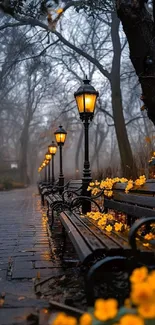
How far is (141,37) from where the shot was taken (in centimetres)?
550

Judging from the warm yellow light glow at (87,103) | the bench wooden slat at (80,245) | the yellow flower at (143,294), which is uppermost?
the warm yellow light glow at (87,103)

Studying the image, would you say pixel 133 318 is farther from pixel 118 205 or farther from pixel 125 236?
pixel 118 205

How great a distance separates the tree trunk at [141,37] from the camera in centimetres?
528

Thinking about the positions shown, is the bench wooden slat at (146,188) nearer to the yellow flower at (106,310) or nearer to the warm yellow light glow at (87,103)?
the warm yellow light glow at (87,103)

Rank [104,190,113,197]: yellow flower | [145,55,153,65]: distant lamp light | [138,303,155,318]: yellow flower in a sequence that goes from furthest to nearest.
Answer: [104,190,113,197]: yellow flower, [145,55,153,65]: distant lamp light, [138,303,155,318]: yellow flower

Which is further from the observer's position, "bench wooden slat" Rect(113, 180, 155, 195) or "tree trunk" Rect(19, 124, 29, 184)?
"tree trunk" Rect(19, 124, 29, 184)

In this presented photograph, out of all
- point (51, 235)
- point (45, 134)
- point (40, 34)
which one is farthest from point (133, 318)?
point (45, 134)

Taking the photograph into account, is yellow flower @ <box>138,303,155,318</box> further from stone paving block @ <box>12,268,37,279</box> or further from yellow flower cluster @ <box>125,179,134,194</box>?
yellow flower cluster @ <box>125,179,134,194</box>

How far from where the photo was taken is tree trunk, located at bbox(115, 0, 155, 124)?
208 inches

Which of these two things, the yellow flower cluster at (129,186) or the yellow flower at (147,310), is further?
the yellow flower cluster at (129,186)

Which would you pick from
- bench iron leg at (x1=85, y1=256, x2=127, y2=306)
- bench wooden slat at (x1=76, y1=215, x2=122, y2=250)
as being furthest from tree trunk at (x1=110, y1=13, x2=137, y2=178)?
bench iron leg at (x1=85, y1=256, x2=127, y2=306)

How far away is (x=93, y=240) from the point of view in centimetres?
328

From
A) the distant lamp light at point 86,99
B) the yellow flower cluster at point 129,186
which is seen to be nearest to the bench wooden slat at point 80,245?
the yellow flower cluster at point 129,186

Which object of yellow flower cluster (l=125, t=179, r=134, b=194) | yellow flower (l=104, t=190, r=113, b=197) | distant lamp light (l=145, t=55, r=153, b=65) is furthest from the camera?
yellow flower (l=104, t=190, r=113, b=197)
